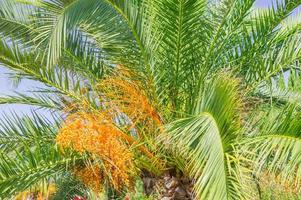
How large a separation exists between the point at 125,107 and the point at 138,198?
256 inches

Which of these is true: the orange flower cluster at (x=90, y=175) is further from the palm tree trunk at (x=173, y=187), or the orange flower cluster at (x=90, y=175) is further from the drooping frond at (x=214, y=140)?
the drooping frond at (x=214, y=140)

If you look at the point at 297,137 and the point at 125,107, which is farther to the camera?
the point at 125,107

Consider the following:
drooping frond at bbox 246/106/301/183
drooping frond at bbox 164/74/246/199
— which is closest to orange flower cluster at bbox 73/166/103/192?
drooping frond at bbox 164/74/246/199

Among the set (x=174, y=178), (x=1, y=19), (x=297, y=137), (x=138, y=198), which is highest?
(x=1, y=19)

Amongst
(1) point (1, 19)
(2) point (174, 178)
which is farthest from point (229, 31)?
(1) point (1, 19)

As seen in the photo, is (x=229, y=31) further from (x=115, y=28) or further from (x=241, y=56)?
(x=115, y=28)

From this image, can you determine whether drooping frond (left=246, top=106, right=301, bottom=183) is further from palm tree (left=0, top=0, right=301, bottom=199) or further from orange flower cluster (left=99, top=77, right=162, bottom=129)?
orange flower cluster (left=99, top=77, right=162, bottom=129)

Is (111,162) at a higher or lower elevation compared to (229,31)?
lower

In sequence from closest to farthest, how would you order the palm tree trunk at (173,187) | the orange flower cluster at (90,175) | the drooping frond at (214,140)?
the drooping frond at (214,140), the palm tree trunk at (173,187), the orange flower cluster at (90,175)

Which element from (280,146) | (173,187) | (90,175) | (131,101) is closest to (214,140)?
(280,146)

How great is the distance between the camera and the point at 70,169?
6473 millimetres

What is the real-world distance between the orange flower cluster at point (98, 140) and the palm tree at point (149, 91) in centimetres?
1

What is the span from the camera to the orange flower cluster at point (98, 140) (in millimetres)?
5634

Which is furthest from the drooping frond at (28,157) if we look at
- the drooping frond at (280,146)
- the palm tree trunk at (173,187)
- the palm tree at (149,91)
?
the drooping frond at (280,146)
